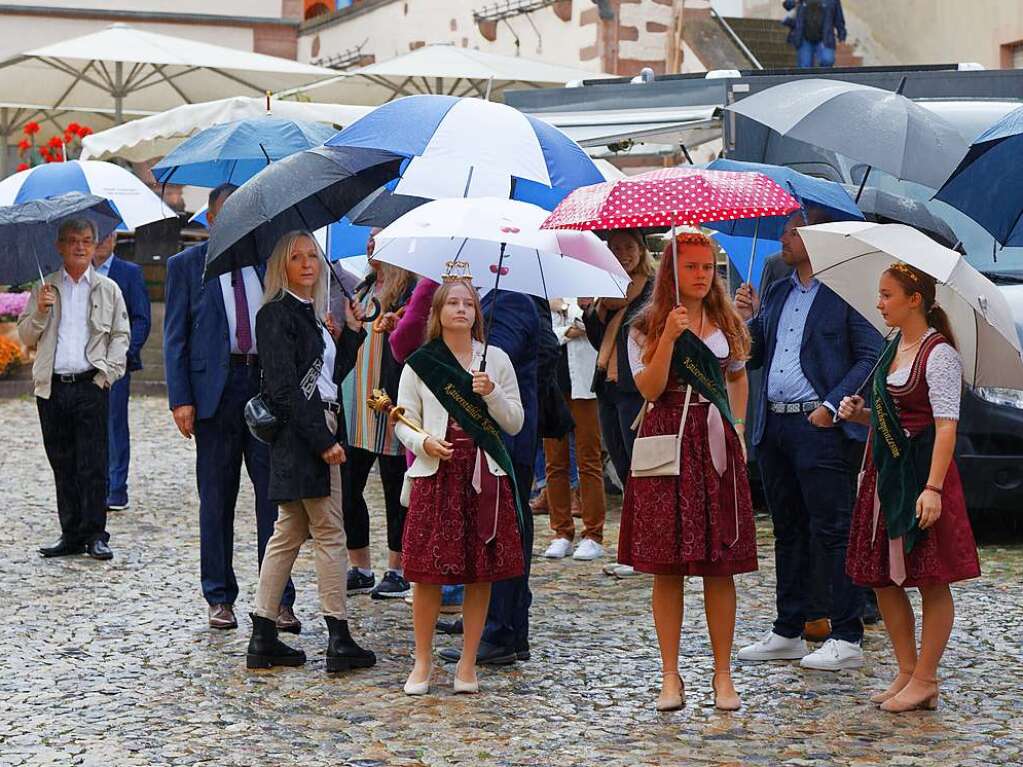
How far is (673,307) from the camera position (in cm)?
606

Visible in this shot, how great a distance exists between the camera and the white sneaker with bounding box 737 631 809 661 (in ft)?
22.4

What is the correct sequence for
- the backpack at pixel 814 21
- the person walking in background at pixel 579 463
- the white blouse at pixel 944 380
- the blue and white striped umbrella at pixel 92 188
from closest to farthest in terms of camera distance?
1. the white blouse at pixel 944 380
2. the person walking in background at pixel 579 463
3. the blue and white striped umbrella at pixel 92 188
4. the backpack at pixel 814 21

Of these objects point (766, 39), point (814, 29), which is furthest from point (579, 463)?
point (766, 39)

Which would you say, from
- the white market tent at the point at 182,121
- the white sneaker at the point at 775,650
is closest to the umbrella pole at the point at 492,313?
the white sneaker at the point at 775,650

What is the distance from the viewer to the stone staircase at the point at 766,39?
72.4 feet

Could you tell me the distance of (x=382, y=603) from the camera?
314 inches

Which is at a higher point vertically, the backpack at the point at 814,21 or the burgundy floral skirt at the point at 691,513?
the backpack at the point at 814,21

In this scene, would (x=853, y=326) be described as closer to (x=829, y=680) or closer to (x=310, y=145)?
(x=829, y=680)

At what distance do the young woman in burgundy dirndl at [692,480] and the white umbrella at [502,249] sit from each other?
482 millimetres

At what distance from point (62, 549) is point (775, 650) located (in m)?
4.15

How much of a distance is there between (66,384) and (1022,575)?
194 inches

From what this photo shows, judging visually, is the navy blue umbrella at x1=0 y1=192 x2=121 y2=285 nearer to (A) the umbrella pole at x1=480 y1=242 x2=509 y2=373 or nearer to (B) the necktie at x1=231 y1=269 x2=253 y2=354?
(B) the necktie at x1=231 y1=269 x2=253 y2=354

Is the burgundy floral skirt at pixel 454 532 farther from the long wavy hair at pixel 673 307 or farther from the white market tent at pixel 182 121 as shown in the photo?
the white market tent at pixel 182 121

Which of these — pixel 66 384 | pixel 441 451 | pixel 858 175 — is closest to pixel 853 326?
pixel 441 451
